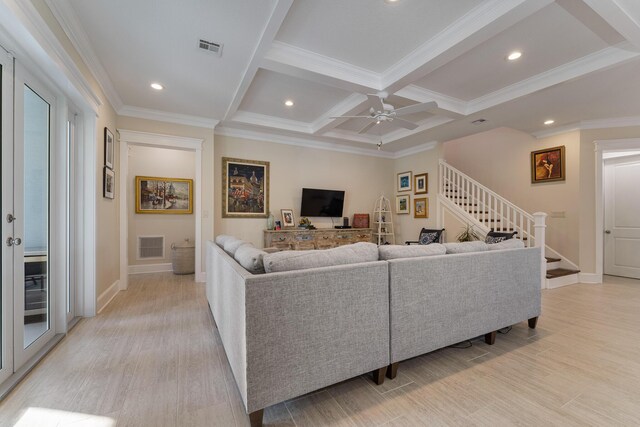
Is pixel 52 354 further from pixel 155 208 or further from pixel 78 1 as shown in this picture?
pixel 155 208

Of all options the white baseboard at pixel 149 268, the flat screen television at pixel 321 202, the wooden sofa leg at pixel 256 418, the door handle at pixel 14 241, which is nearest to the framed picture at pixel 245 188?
the flat screen television at pixel 321 202

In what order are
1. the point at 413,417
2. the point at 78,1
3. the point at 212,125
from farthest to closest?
the point at 212,125 → the point at 78,1 → the point at 413,417

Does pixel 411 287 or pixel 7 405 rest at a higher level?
pixel 411 287

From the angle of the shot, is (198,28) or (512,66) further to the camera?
(512,66)

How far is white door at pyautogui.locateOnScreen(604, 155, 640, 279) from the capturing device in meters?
5.05

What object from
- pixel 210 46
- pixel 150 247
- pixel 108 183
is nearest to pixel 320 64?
pixel 210 46

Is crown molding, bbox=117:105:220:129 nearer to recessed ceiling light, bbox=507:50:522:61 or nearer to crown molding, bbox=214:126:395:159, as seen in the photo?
crown molding, bbox=214:126:395:159

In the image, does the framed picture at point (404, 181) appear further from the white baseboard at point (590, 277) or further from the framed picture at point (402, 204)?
the white baseboard at point (590, 277)

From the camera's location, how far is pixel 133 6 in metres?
2.15

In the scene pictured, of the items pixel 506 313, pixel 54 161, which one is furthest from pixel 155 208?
pixel 506 313

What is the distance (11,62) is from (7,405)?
85.4 inches

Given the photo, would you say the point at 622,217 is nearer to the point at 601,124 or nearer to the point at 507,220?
the point at 601,124

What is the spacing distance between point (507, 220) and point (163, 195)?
658cm

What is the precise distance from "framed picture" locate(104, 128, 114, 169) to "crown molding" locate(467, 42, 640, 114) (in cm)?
499
